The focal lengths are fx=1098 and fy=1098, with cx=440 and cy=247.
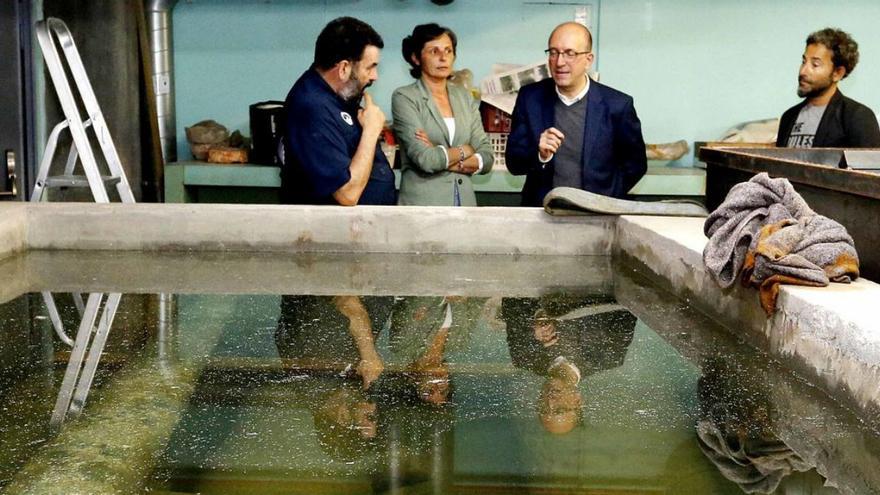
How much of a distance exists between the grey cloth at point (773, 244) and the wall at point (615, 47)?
388cm

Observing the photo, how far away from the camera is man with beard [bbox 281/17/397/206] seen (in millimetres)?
3701

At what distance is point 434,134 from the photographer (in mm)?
4316

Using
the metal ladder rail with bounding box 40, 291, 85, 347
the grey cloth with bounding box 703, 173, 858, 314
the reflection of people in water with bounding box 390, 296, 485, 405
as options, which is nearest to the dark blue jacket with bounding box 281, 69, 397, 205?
the reflection of people in water with bounding box 390, 296, 485, 405

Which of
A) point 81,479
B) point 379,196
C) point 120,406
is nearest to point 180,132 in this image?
point 379,196

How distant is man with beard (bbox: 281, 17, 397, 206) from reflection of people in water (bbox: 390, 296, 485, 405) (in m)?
0.81

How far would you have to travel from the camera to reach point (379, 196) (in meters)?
4.00

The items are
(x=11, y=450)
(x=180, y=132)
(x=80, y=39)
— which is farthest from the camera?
(x=180, y=132)

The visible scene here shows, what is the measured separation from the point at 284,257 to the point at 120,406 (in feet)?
5.34

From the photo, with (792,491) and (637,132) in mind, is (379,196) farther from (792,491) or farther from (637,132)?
(792,491)

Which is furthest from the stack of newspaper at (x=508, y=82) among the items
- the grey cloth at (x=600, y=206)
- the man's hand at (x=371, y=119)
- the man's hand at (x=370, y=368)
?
the man's hand at (x=370, y=368)

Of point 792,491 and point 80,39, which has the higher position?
point 80,39

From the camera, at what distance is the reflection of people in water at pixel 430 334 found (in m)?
2.27

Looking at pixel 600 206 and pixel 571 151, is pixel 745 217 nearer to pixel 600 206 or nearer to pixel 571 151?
pixel 600 206

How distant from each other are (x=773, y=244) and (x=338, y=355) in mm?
989
